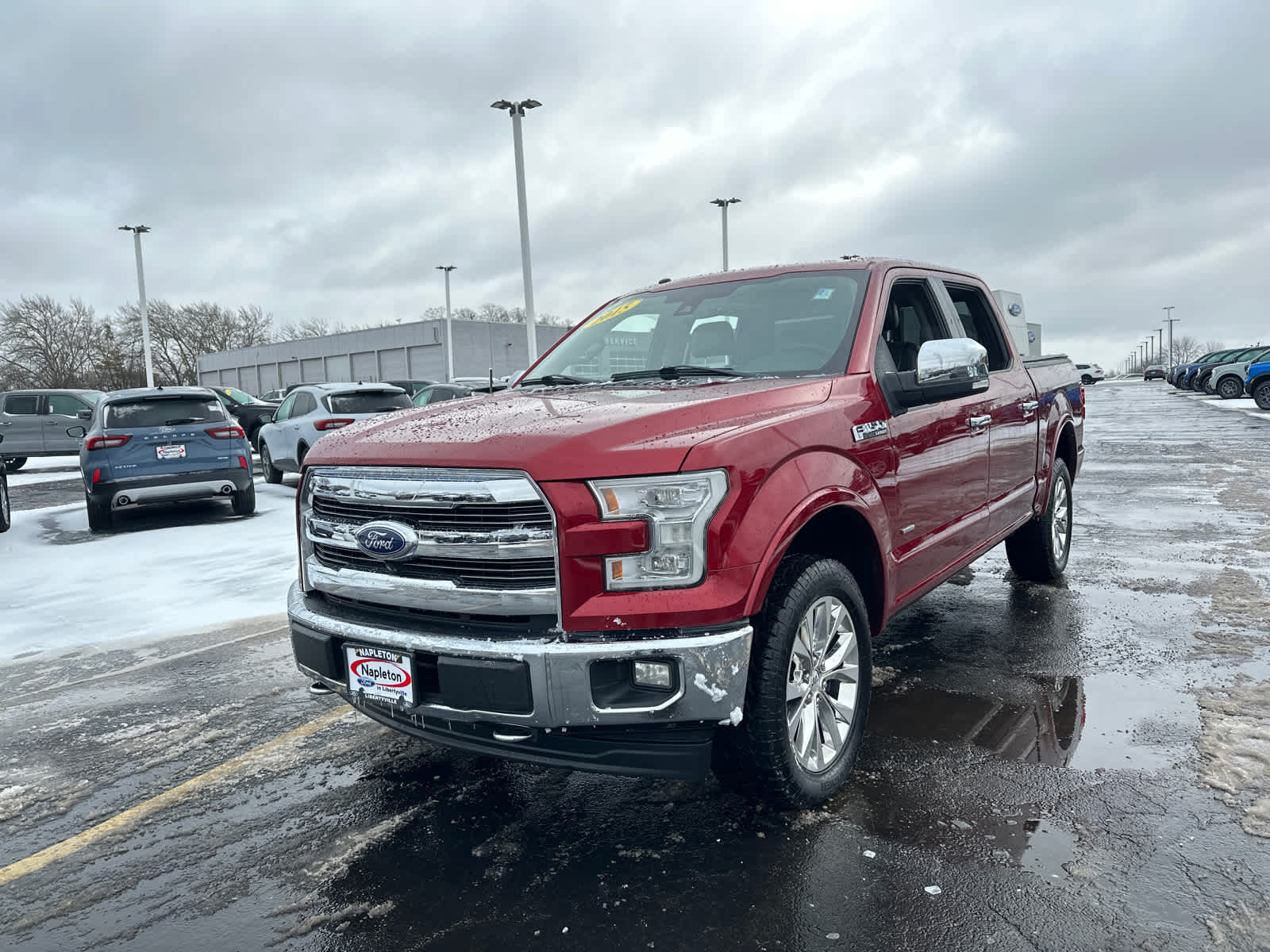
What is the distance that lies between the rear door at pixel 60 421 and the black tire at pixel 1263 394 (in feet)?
98.6

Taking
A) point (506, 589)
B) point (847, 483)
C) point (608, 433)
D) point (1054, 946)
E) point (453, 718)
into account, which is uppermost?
point (608, 433)

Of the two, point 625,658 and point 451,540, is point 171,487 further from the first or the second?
point 625,658

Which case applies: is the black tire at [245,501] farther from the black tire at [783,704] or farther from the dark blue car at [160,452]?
the black tire at [783,704]

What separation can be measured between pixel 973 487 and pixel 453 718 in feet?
9.24

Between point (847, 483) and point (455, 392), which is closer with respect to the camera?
point (847, 483)

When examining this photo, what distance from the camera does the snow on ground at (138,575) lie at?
6.07 meters

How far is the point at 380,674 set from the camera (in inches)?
113

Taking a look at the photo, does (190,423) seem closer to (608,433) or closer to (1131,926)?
(608,433)

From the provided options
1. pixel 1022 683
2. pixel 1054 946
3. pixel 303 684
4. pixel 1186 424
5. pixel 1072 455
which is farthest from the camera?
pixel 1186 424

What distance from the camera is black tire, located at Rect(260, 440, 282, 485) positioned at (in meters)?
14.3

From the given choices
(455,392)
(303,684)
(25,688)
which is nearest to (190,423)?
(25,688)

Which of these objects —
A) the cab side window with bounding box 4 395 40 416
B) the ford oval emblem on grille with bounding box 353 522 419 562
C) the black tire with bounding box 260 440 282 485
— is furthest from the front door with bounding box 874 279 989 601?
the cab side window with bounding box 4 395 40 416

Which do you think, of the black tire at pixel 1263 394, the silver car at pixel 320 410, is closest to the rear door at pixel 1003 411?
the silver car at pixel 320 410

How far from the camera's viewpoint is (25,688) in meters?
4.80
